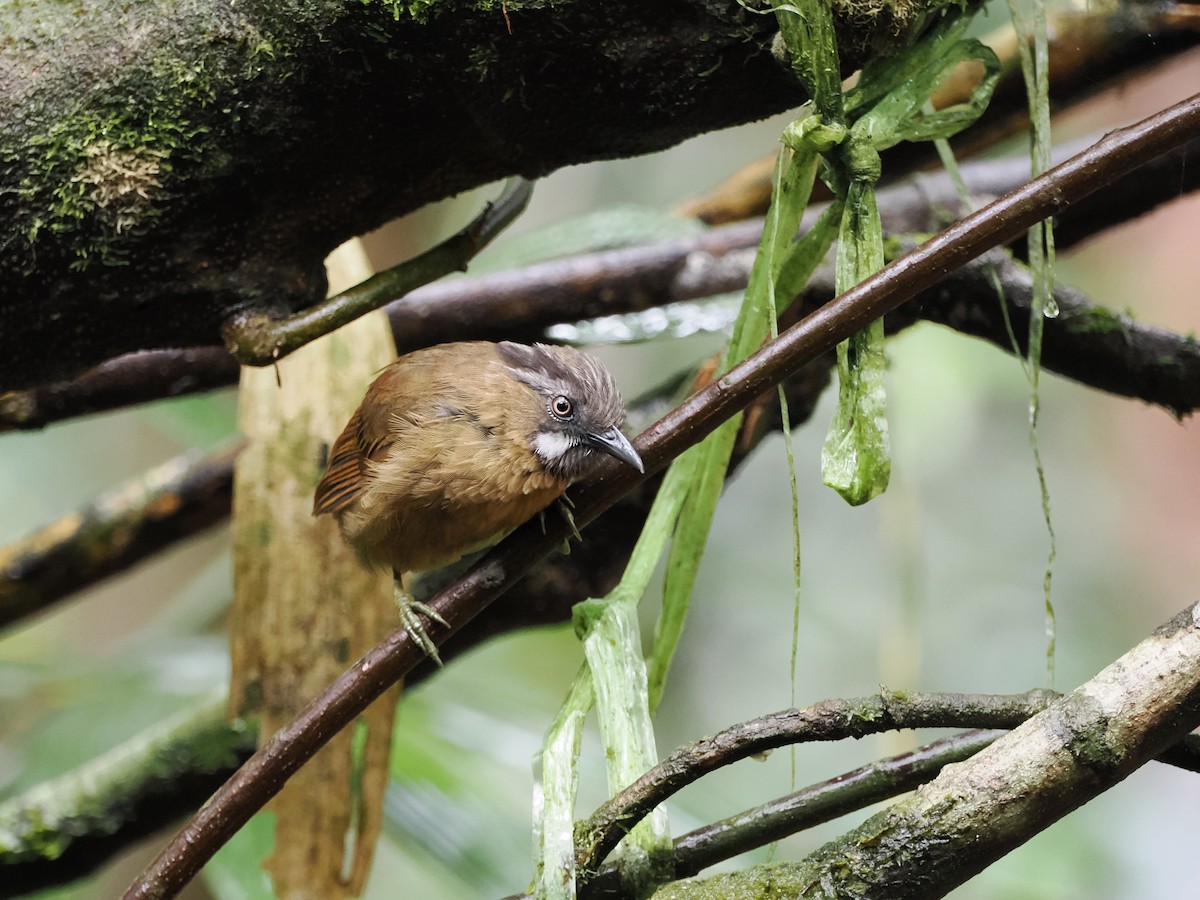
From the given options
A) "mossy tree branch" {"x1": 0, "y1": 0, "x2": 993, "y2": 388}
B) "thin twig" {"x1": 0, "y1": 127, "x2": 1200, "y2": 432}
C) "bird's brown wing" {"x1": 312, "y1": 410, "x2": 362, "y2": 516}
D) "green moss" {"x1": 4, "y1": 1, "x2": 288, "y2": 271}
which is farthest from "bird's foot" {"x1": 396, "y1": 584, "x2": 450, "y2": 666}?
"thin twig" {"x1": 0, "y1": 127, "x2": 1200, "y2": 432}

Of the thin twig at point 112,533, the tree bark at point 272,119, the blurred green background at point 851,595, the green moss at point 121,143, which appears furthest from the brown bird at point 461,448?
the blurred green background at point 851,595

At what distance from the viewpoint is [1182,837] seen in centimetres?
360

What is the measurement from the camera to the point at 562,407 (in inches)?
82.5

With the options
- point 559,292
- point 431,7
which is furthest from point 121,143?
point 559,292

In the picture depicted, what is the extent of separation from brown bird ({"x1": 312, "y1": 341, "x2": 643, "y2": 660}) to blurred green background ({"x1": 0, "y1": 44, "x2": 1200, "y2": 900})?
47.8 inches

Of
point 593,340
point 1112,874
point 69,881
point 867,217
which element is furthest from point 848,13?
point 1112,874

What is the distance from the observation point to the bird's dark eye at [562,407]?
208cm

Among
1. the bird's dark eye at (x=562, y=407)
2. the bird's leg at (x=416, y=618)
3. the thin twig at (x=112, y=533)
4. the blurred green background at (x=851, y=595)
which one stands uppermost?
the bird's dark eye at (x=562, y=407)

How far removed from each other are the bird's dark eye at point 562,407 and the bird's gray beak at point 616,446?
97 mm

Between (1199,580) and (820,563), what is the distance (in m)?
1.75

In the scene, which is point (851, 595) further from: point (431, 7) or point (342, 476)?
point (431, 7)

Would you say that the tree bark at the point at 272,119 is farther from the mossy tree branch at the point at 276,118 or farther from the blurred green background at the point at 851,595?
the blurred green background at the point at 851,595

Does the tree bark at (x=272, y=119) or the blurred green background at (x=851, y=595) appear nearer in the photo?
the tree bark at (x=272, y=119)

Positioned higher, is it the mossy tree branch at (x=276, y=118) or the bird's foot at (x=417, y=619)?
the mossy tree branch at (x=276, y=118)
